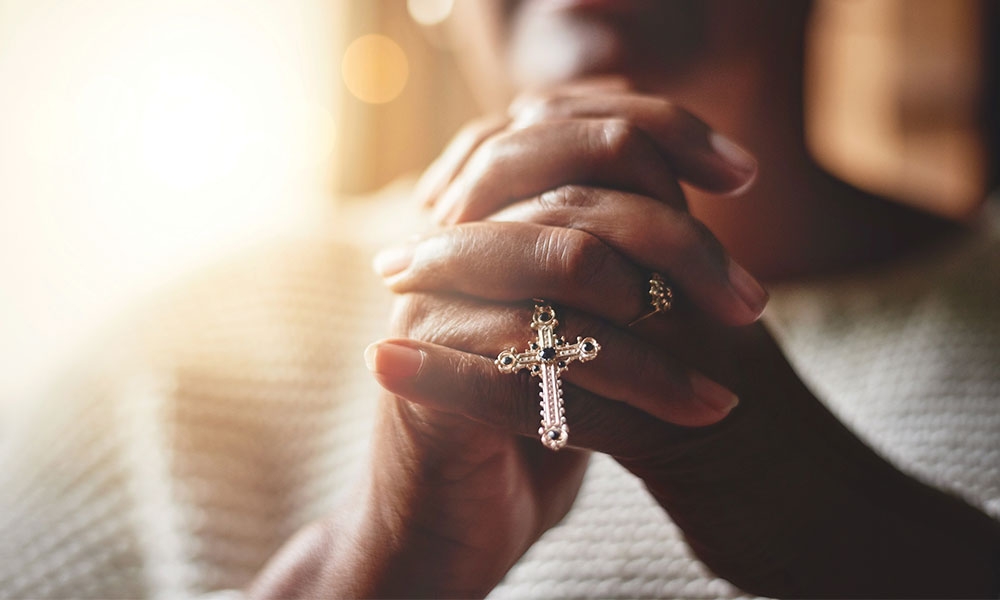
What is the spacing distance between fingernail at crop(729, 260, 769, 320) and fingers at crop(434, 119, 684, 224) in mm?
69

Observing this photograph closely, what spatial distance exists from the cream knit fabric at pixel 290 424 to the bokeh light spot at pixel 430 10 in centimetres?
55

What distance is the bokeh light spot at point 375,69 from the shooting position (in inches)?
67.7

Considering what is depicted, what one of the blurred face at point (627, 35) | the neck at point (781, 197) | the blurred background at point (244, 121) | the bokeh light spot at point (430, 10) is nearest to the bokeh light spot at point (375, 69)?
the blurred background at point (244, 121)

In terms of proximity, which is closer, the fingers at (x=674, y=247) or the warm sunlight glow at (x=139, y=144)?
the fingers at (x=674, y=247)

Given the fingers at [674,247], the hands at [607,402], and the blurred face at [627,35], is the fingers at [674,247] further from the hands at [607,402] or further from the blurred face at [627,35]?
the blurred face at [627,35]

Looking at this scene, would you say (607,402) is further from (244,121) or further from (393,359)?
(244,121)

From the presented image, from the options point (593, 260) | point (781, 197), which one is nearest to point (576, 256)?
point (593, 260)

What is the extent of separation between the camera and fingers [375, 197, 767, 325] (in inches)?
16.4

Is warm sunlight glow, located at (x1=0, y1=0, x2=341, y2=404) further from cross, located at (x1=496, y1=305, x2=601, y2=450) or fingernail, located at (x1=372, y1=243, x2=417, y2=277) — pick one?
cross, located at (x1=496, y1=305, x2=601, y2=450)

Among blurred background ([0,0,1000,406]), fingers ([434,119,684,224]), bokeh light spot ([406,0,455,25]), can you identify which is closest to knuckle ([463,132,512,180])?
fingers ([434,119,684,224])

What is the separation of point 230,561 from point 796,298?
884mm

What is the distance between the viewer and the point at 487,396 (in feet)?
1.36

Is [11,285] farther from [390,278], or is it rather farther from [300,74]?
[390,278]

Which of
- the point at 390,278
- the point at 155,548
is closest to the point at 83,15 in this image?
the point at 155,548
